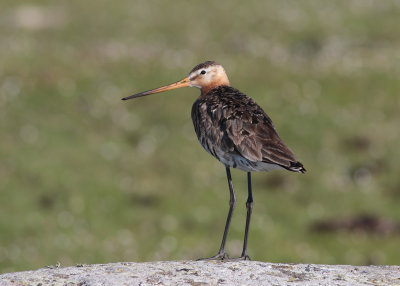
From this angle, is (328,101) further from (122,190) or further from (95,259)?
(95,259)

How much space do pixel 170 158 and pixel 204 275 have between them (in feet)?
52.0

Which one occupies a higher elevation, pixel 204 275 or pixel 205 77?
pixel 205 77

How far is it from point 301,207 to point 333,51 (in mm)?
18250

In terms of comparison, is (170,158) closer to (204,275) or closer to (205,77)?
(205,77)

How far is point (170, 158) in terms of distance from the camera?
25.2 m

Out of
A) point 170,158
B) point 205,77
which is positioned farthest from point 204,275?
point 170,158

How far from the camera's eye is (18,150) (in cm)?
2436

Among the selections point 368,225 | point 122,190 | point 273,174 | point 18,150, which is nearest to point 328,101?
point 273,174

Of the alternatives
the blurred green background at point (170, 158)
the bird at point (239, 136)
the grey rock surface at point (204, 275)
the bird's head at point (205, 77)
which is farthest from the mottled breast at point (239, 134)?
the blurred green background at point (170, 158)

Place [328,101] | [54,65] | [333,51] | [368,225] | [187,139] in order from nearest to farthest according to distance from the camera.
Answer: [368,225]
[187,139]
[328,101]
[54,65]
[333,51]

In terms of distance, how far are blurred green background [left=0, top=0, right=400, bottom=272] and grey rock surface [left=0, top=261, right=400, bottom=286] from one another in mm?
10076

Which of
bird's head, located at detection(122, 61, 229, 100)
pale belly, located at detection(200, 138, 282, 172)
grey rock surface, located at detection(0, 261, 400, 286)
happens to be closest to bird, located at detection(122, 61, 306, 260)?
pale belly, located at detection(200, 138, 282, 172)

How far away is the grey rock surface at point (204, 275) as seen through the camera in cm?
917

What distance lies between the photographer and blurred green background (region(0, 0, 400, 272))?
20984 millimetres
